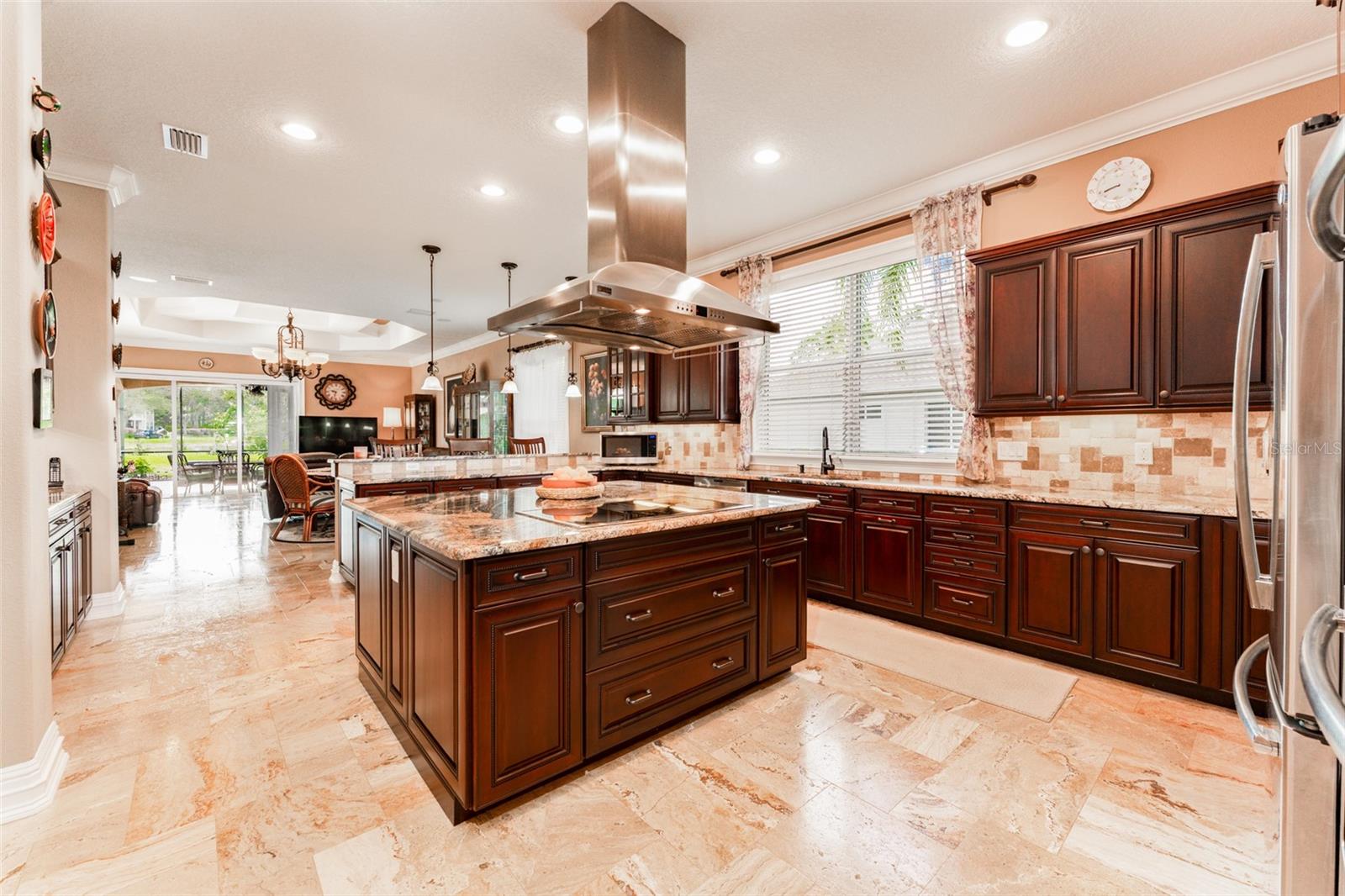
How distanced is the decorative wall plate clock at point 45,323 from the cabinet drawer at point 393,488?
7.48 ft

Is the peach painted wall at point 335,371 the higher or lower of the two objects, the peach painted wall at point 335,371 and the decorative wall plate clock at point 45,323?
the higher

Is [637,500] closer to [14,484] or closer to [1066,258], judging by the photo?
[14,484]

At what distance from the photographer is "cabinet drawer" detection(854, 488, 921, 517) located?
11.4ft

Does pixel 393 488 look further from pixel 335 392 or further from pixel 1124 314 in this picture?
pixel 335 392

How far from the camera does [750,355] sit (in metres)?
4.99

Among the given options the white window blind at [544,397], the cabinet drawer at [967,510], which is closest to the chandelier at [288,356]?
the white window blind at [544,397]

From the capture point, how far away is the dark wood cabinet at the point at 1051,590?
9.27 feet

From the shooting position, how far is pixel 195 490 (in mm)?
10367

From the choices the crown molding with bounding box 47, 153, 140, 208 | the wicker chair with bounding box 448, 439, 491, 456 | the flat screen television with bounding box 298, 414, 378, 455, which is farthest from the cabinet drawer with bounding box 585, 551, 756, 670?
the flat screen television with bounding box 298, 414, 378, 455

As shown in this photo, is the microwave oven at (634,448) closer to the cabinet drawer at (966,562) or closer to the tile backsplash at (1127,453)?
the tile backsplash at (1127,453)

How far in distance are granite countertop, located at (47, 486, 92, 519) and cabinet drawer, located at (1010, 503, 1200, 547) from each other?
15.7 feet

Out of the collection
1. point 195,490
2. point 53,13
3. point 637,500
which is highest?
point 53,13

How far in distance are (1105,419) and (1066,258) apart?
0.94 m

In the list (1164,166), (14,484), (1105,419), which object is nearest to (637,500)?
(14,484)
